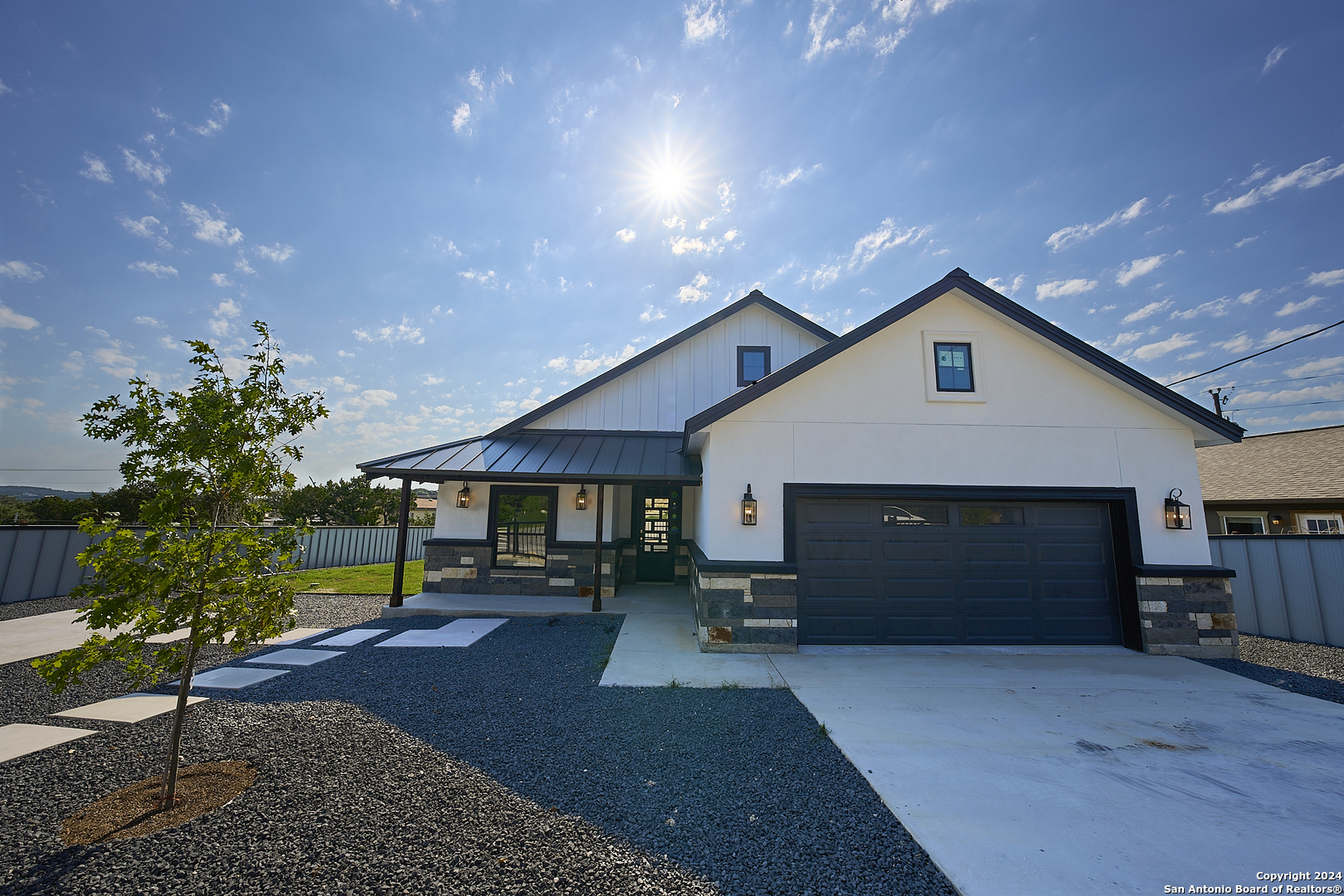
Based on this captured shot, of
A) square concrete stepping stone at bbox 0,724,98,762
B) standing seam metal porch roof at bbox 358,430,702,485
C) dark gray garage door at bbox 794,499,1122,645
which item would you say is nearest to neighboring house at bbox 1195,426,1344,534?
dark gray garage door at bbox 794,499,1122,645

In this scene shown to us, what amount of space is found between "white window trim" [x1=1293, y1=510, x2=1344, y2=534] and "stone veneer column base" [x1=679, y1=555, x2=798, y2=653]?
14.3m

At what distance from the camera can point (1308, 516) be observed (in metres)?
11.9

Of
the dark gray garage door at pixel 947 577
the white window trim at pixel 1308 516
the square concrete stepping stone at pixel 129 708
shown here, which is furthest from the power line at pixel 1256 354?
the square concrete stepping stone at pixel 129 708

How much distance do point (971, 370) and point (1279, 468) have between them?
1395 cm

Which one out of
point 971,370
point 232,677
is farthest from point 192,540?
point 971,370

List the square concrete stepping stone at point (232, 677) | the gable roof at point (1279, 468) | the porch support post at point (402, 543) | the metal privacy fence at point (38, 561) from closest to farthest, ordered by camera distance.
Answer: the square concrete stepping stone at point (232, 677) → the porch support post at point (402, 543) → the metal privacy fence at point (38, 561) → the gable roof at point (1279, 468)

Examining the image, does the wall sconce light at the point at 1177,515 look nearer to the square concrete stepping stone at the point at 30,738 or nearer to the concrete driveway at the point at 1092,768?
the concrete driveway at the point at 1092,768

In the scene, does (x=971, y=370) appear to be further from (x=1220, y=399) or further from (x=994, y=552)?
(x=1220, y=399)

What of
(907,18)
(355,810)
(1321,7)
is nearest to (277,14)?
(907,18)

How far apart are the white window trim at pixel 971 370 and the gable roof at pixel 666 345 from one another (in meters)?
4.49

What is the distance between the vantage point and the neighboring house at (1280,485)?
11.5 m

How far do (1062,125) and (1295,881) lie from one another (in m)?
10.9

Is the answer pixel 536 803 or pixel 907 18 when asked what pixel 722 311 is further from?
pixel 536 803

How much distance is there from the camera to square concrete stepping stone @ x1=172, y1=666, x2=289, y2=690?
17.1 feet
